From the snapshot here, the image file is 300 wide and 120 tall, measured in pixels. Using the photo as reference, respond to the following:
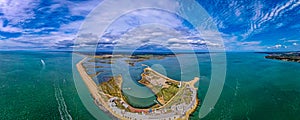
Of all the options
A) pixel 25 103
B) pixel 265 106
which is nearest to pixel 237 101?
pixel 265 106

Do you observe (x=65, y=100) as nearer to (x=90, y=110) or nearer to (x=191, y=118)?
(x=90, y=110)

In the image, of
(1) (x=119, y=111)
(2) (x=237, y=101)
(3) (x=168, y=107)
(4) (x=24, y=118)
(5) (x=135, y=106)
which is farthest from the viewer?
(2) (x=237, y=101)

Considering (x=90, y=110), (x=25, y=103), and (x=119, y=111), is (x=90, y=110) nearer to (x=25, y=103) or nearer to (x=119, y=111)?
(x=119, y=111)

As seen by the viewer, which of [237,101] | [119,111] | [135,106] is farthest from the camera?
[237,101]

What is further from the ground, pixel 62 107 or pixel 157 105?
pixel 62 107

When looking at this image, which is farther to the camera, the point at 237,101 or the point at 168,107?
the point at 237,101

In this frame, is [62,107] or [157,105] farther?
[157,105]

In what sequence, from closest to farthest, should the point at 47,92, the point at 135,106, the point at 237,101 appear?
1. the point at 135,106
2. the point at 237,101
3. the point at 47,92

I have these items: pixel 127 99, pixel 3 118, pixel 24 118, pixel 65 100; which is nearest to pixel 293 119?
pixel 127 99

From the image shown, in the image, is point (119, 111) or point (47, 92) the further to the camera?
point (47, 92)

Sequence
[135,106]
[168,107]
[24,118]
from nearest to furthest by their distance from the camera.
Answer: [24,118], [168,107], [135,106]
